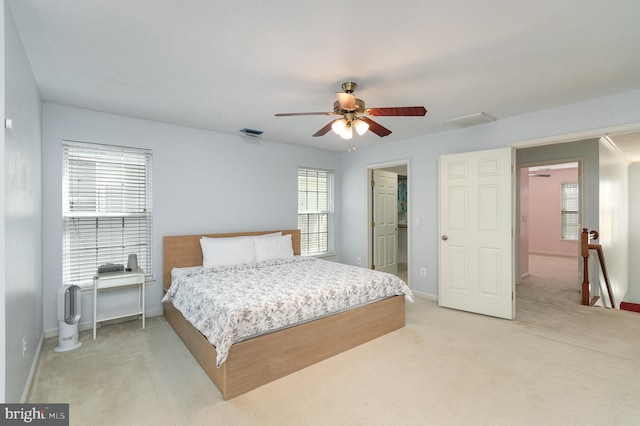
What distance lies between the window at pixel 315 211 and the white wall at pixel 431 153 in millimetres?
307

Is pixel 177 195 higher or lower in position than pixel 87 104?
lower

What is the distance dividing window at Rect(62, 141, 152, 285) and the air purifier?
0.35m

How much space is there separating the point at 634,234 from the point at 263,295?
8319 millimetres

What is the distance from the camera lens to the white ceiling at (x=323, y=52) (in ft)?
5.65

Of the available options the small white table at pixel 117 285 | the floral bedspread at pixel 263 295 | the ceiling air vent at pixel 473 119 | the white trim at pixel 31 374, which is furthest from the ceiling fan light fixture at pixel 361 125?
the white trim at pixel 31 374

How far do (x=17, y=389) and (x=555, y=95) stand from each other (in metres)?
4.94

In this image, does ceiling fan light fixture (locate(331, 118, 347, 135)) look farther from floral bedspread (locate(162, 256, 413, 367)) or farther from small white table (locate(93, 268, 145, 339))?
small white table (locate(93, 268, 145, 339))

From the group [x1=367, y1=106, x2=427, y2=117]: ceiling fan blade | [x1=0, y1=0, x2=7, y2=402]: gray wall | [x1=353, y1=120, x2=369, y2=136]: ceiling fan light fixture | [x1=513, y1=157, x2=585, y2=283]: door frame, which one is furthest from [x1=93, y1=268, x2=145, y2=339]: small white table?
[x1=513, y1=157, x2=585, y2=283]: door frame

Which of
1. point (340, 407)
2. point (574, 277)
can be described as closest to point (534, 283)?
point (574, 277)

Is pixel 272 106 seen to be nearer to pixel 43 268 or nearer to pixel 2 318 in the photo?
pixel 2 318

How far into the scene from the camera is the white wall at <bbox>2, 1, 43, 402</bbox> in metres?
1.62

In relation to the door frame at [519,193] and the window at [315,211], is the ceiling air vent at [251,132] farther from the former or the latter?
the door frame at [519,193]

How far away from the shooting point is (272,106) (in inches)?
128

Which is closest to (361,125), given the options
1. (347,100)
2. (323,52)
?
(347,100)
